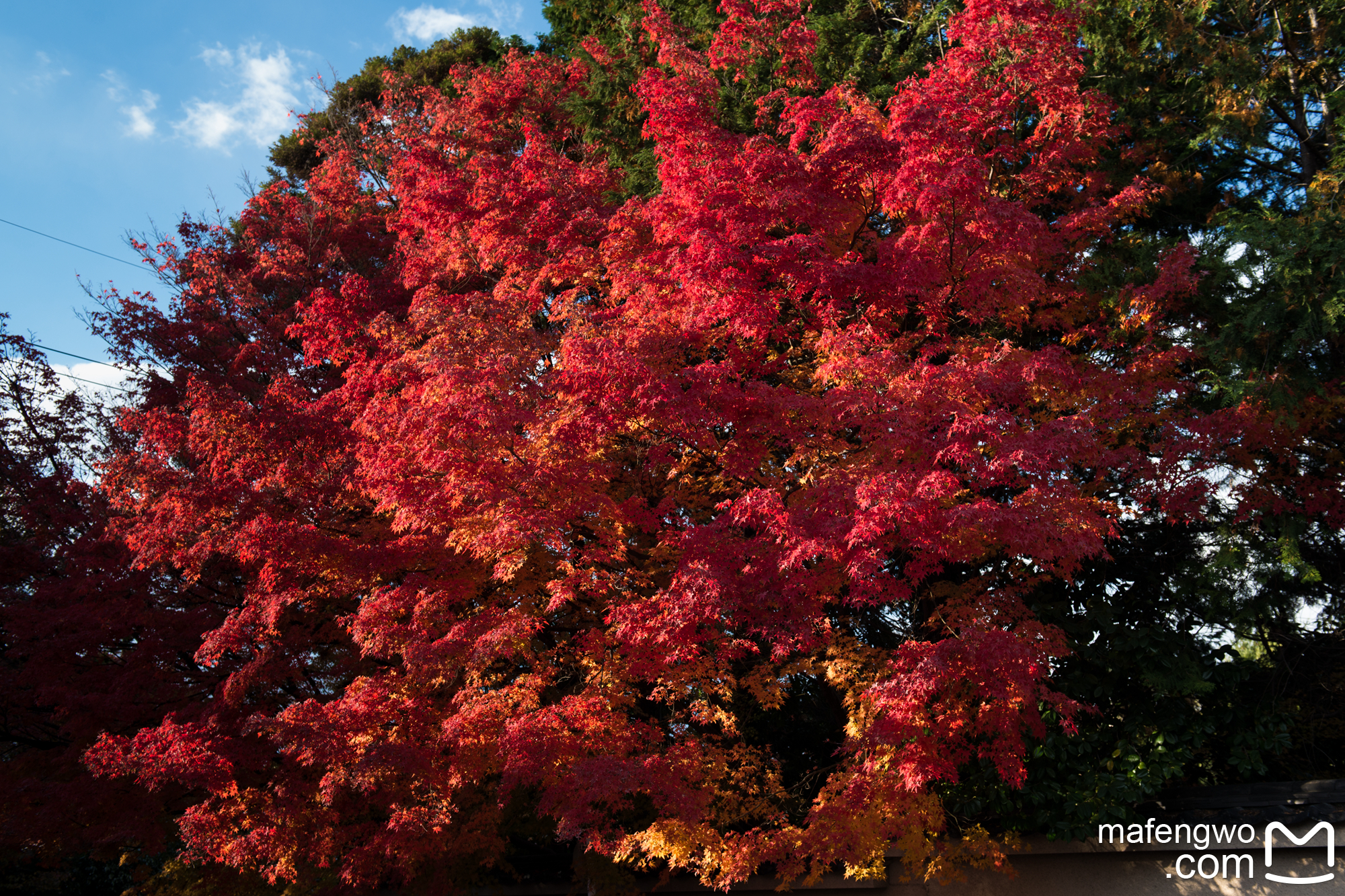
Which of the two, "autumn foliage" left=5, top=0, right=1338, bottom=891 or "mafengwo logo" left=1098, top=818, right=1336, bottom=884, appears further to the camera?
"autumn foliage" left=5, top=0, right=1338, bottom=891

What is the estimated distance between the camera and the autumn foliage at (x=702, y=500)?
809 centimetres

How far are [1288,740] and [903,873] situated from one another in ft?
15.0

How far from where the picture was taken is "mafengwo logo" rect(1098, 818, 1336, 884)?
24.5 feet

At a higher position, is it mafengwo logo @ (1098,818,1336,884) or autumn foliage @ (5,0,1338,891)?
autumn foliage @ (5,0,1338,891)

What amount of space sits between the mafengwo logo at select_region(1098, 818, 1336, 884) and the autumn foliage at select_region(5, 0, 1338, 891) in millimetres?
1473

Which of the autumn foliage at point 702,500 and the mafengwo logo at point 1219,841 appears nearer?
the mafengwo logo at point 1219,841

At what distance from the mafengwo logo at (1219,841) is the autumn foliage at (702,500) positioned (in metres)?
1.47

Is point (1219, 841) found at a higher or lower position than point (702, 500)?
lower

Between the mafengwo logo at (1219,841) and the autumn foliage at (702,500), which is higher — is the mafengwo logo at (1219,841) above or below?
below

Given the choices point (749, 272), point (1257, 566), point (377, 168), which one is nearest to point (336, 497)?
point (749, 272)

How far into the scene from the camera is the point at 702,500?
1098 cm

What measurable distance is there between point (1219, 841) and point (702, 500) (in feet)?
21.6

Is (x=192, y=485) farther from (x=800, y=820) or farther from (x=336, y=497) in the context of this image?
(x=800, y=820)

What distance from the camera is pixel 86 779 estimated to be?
10539mm
